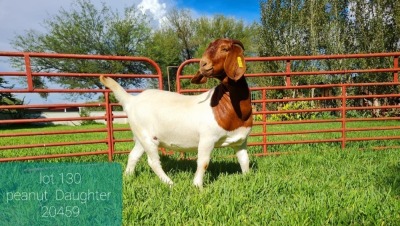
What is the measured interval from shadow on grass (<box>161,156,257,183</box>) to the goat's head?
1.45 meters

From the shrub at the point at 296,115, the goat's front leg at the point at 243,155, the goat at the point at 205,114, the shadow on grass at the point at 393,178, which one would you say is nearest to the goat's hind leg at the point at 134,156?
the goat at the point at 205,114

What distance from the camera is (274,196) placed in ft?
9.94

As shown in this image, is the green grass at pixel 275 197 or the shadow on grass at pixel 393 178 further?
the shadow on grass at pixel 393 178

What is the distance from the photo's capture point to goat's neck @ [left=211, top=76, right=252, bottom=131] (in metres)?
3.13

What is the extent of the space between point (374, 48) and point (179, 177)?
1687cm

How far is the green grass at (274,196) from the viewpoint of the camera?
2.48m

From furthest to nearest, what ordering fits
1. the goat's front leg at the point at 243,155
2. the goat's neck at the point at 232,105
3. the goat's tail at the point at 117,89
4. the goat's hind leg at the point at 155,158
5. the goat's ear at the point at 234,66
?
the goat's tail at the point at 117,89 < the goat's front leg at the point at 243,155 < the goat's hind leg at the point at 155,158 < the goat's neck at the point at 232,105 < the goat's ear at the point at 234,66

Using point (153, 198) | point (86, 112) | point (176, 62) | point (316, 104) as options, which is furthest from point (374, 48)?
point (176, 62)

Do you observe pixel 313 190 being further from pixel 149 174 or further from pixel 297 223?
pixel 149 174

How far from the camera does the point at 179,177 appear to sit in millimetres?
3723

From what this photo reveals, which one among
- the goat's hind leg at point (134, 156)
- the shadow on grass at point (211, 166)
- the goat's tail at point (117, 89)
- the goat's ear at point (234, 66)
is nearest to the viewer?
the goat's ear at point (234, 66)

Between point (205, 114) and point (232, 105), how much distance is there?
0.29 metres

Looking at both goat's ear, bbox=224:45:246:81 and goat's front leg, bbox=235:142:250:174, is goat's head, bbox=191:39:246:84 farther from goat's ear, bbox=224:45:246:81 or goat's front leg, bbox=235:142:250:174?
goat's front leg, bbox=235:142:250:174

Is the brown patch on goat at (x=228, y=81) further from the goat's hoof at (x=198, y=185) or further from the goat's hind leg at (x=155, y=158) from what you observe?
the goat's hind leg at (x=155, y=158)
